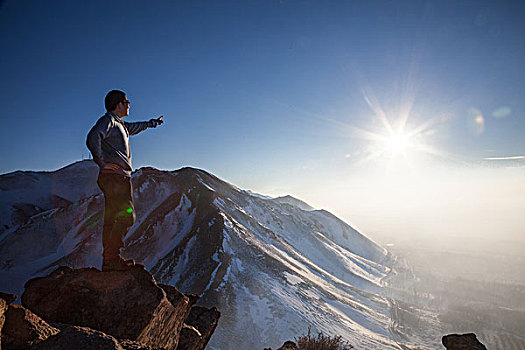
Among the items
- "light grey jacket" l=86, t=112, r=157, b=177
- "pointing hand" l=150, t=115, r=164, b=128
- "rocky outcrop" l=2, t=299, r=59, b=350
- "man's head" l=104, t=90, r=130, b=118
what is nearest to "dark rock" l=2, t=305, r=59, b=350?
"rocky outcrop" l=2, t=299, r=59, b=350

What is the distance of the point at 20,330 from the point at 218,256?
38069 mm

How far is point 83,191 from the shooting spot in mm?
87000

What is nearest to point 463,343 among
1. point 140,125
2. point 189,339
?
point 189,339

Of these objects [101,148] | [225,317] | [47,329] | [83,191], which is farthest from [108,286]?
[83,191]

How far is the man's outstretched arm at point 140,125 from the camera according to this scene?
4742mm

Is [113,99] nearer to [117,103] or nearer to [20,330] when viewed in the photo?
A: [117,103]

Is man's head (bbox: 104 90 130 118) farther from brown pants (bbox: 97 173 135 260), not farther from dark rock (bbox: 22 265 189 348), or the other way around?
dark rock (bbox: 22 265 189 348)

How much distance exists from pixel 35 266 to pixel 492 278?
18008cm

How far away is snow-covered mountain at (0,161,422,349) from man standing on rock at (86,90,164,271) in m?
25.4

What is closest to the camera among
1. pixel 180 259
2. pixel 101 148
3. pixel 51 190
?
pixel 101 148

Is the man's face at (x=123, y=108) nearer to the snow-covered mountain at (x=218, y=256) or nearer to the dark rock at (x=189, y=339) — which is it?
the dark rock at (x=189, y=339)

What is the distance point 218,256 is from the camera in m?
38.5

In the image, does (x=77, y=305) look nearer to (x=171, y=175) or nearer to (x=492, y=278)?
(x=171, y=175)

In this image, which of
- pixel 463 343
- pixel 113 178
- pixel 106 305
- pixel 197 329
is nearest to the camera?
pixel 106 305
